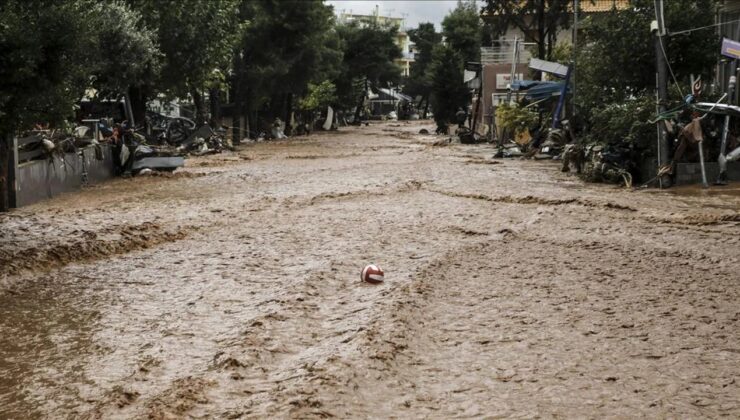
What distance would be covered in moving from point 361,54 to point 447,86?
65.6ft

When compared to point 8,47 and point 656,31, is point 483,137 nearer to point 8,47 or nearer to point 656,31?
point 656,31

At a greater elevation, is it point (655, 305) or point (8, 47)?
point (8, 47)

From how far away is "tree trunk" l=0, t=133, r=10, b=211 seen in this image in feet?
44.5

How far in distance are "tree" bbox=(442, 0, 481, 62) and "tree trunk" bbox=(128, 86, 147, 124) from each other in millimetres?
38477

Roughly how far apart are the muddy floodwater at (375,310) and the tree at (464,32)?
169 ft

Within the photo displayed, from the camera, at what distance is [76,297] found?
8.02m

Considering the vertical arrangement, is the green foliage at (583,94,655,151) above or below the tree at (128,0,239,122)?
below

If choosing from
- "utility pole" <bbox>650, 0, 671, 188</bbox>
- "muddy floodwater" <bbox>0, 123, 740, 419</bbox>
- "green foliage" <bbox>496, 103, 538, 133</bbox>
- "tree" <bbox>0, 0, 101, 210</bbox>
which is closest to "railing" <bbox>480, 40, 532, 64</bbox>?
"green foliage" <bbox>496, 103, 538, 133</bbox>

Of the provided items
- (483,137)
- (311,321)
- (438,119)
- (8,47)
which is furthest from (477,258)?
(438,119)

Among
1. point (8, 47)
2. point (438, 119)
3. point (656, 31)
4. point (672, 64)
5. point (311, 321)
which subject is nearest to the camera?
point (311, 321)

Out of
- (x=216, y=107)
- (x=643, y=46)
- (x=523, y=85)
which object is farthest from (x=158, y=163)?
(x=216, y=107)

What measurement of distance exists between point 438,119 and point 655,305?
46044mm

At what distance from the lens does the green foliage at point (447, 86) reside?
5228 centimetres

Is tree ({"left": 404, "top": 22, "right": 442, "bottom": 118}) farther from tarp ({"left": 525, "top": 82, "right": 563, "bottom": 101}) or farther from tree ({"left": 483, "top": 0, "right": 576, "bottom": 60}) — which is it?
tarp ({"left": 525, "top": 82, "right": 563, "bottom": 101})
